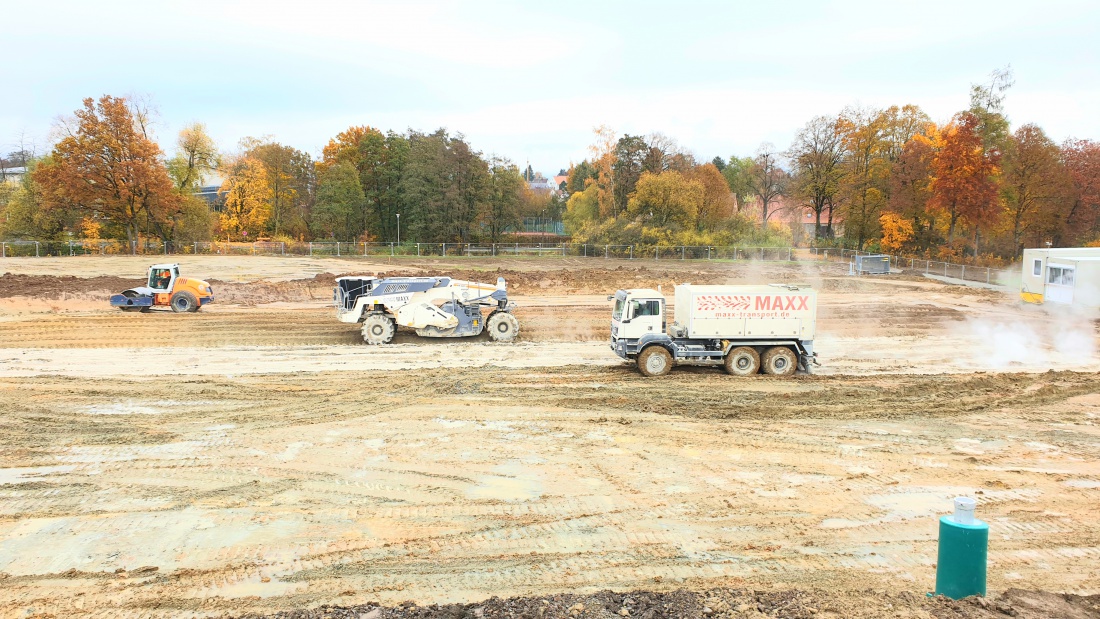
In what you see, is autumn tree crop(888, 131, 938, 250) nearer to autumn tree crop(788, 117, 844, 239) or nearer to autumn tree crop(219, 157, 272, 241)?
autumn tree crop(788, 117, 844, 239)

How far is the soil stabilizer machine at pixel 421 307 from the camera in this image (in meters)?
22.2

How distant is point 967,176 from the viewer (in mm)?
43781

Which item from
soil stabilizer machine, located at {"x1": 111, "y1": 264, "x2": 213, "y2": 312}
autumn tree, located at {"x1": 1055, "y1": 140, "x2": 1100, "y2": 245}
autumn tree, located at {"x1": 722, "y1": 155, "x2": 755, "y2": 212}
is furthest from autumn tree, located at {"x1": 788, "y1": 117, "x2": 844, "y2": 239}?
soil stabilizer machine, located at {"x1": 111, "y1": 264, "x2": 213, "y2": 312}

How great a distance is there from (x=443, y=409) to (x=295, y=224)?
4846 cm

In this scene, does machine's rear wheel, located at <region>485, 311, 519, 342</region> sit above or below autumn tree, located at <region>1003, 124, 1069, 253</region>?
below

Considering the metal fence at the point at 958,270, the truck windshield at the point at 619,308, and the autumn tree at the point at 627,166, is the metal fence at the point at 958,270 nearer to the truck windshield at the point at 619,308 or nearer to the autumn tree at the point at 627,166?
the autumn tree at the point at 627,166

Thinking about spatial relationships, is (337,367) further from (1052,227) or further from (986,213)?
(1052,227)

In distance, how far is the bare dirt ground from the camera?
745cm

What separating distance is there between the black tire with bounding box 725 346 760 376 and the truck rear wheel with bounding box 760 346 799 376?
25 centimetres

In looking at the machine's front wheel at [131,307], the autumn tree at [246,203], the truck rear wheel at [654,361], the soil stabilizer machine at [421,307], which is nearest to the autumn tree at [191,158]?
the autumn tree at [246,203]

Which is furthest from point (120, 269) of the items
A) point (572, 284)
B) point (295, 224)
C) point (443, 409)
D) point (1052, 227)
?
point (1052, 227)

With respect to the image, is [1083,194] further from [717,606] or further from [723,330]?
[717,606]

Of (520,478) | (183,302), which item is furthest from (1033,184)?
(183,302)

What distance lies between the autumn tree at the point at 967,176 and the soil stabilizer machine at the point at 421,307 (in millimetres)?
35101
